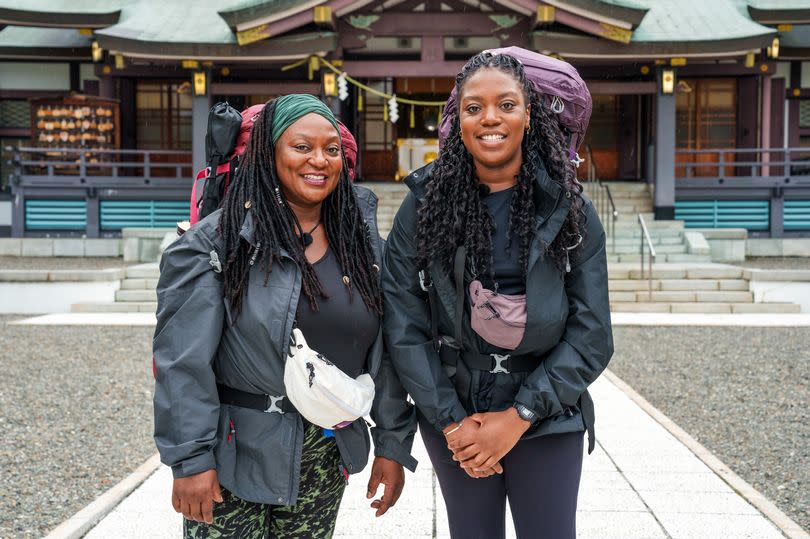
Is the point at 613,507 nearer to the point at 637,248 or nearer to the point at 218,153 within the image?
the point at 218,153

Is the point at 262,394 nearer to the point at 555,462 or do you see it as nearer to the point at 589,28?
the point at 555,462

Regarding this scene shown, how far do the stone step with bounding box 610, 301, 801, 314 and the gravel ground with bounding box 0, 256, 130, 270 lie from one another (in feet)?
27.9

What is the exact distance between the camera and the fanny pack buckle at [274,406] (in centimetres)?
212

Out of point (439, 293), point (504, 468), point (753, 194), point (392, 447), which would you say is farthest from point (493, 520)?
point (753, 194)

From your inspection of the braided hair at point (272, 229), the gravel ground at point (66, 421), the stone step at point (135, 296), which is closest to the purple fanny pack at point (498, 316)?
the braided hair at point (272, 229)

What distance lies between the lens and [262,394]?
2131 mm

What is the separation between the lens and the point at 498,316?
6.78ft

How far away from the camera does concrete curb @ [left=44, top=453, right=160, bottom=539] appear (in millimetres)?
3535

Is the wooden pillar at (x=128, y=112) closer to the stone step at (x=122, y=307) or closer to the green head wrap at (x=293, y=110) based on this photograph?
the stone step at (x=122, y=307)

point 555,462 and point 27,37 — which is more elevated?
point 27,37

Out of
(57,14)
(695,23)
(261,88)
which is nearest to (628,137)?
(695,23)

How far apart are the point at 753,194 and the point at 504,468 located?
1466 centimetres

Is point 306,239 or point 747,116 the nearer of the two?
point 306,239

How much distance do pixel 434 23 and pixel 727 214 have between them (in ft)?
21.7
